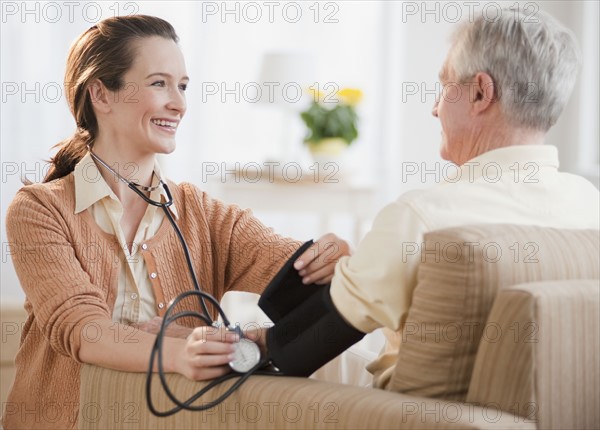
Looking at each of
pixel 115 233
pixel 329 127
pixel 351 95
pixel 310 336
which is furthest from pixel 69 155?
pixel 351 95

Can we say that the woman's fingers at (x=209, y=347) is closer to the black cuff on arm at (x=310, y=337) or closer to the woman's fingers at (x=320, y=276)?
the black cuff on arm at (x=310, y=337)

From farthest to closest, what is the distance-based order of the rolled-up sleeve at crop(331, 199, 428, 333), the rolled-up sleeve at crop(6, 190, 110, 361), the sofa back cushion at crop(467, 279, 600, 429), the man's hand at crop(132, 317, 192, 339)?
the man's hand at crop(132, 317, 192, 339), the rolled-up sleeve at crop(6, 190, 110, 361), the rolled-up sleeve at crop(331, 199, 428, 333), the sofa back cushion at crop(467, 279, 600, 429)

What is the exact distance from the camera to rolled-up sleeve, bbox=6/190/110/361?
1.61 m

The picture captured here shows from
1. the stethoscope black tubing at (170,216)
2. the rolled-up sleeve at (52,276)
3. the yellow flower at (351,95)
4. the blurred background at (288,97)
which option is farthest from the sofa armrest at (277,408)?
the yellow flower at (351,95)

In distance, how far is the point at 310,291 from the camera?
1616 millimetres

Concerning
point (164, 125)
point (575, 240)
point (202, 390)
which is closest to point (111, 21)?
point (164, 125)

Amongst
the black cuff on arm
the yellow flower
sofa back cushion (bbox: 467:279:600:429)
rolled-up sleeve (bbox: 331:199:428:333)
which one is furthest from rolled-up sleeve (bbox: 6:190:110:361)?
the yellow flower

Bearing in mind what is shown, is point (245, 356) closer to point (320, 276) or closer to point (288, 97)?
point (320, 276)

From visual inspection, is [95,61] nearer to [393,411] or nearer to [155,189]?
[155,189]

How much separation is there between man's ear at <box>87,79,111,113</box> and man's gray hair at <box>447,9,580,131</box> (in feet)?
2.65

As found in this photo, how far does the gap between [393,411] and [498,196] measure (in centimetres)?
38

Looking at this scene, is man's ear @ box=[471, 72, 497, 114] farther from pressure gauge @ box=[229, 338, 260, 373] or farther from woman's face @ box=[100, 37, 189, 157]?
woman's face @ box=[100, 37, 189, 157]

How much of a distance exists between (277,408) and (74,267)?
58 centimetres

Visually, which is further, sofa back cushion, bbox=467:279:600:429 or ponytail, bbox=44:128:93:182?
ponytail, bbox=44:128:93:182
